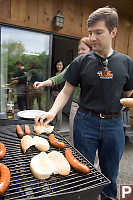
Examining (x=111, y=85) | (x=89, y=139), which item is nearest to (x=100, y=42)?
(x=111, y=85)

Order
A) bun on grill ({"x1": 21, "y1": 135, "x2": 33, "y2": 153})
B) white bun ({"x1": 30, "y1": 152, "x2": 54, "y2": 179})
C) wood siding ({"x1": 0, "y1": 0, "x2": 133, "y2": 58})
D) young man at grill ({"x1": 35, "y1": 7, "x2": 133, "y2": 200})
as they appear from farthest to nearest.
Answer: wood siding ({"x1": 0, "y1": 0, "x2": 133, "y2": 58})
young man at grill ({"x1": 35, "y1": 7, "x2": 133, "y2": 200})
bun on grill ({"x1": 21, "y1": 135, "x2": 33, "y2": 153})
white bun ({"x1": 30, "y1": 152, "x2": 54, "y2": 179})

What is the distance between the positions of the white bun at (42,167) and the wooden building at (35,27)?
3553 mm

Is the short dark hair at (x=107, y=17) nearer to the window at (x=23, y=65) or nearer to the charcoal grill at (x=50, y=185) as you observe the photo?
the charcoal grill at (x=50, y=185)

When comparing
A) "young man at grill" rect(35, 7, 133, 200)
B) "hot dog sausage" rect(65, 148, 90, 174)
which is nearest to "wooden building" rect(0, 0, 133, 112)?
"young man at grill" rect(35, 7, 133, 200)

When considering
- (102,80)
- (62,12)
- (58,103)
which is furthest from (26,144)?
(62,12)

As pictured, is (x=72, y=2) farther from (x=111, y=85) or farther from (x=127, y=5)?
(x=111, y=85)

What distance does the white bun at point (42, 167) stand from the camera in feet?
3.32

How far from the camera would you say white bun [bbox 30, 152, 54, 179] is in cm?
101

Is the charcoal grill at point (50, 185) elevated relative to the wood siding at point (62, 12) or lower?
lower

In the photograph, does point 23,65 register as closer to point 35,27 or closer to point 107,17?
point 35,27

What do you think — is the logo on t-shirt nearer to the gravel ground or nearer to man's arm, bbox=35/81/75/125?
man's arm, bbox=35/81/75/125

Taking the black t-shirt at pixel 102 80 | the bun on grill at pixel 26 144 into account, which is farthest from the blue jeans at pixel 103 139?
the bun on grill at pixel 26 144

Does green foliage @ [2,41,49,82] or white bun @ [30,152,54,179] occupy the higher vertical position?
green foliage @ [2,41,49,82]

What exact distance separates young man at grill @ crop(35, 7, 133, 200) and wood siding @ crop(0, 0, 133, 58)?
300cm
